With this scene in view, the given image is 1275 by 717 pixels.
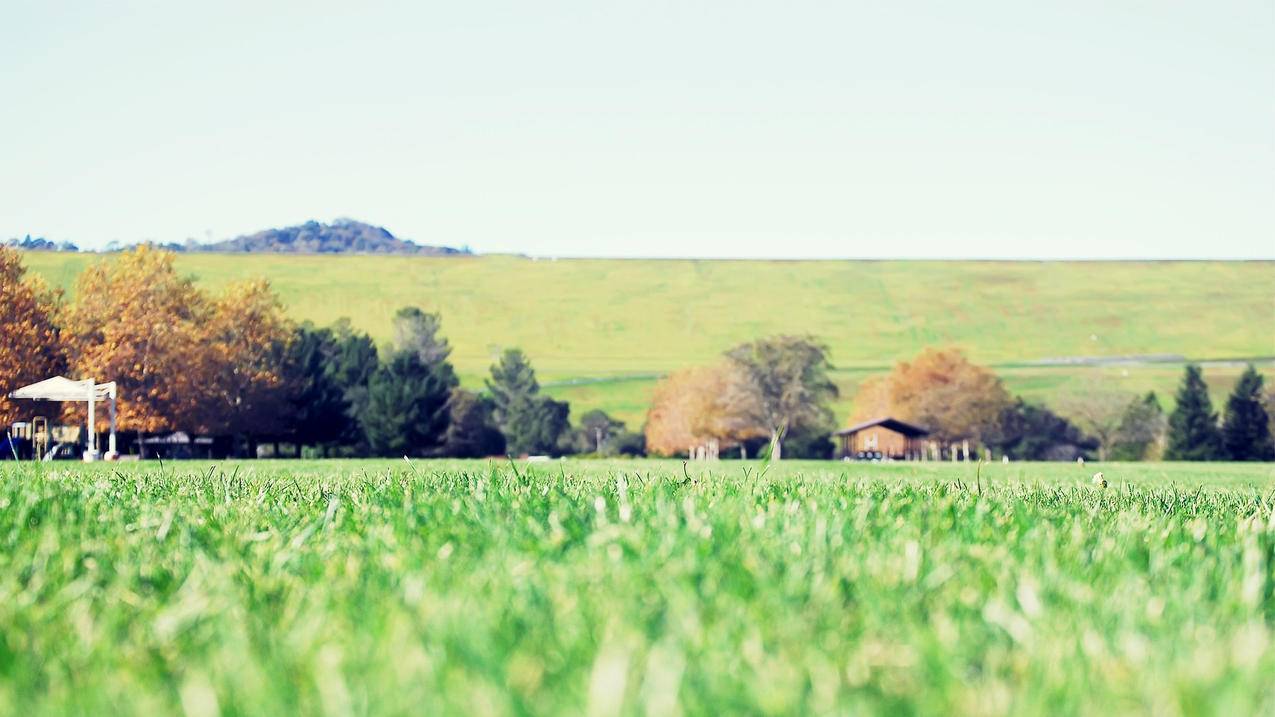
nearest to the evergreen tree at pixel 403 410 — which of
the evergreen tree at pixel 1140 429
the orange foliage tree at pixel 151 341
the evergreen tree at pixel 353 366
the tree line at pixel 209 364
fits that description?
the tree line at pixel 209 364

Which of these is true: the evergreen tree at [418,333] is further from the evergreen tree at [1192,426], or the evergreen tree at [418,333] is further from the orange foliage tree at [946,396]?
the evergreen tree at [1192,426]

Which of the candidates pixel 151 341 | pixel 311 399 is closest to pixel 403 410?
pixel 311 399

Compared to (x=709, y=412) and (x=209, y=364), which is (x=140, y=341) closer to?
(x=209, y=364)

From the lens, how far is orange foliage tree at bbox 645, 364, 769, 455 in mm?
116312

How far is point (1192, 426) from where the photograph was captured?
116 m

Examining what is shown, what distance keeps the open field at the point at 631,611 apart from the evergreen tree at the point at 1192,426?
11598 cm

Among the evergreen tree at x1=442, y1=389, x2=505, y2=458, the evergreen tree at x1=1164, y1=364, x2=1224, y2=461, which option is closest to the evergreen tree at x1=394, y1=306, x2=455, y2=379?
the evergreen tree at x1=442, y1=389, x2=505, y2=458

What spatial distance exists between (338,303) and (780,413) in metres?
81.0

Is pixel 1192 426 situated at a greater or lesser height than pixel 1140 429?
greater

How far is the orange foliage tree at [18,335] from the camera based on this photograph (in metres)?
60.5

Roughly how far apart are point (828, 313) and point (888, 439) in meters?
53.1

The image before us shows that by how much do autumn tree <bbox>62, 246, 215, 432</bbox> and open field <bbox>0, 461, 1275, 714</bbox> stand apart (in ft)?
209

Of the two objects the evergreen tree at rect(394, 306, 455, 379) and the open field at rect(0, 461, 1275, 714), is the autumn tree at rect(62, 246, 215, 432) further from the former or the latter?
the evergreen tree at rect(394, 306, 455, 379)

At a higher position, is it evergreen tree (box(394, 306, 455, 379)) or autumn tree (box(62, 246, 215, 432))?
evergreen tree (box(394, 306, 455, 379))
